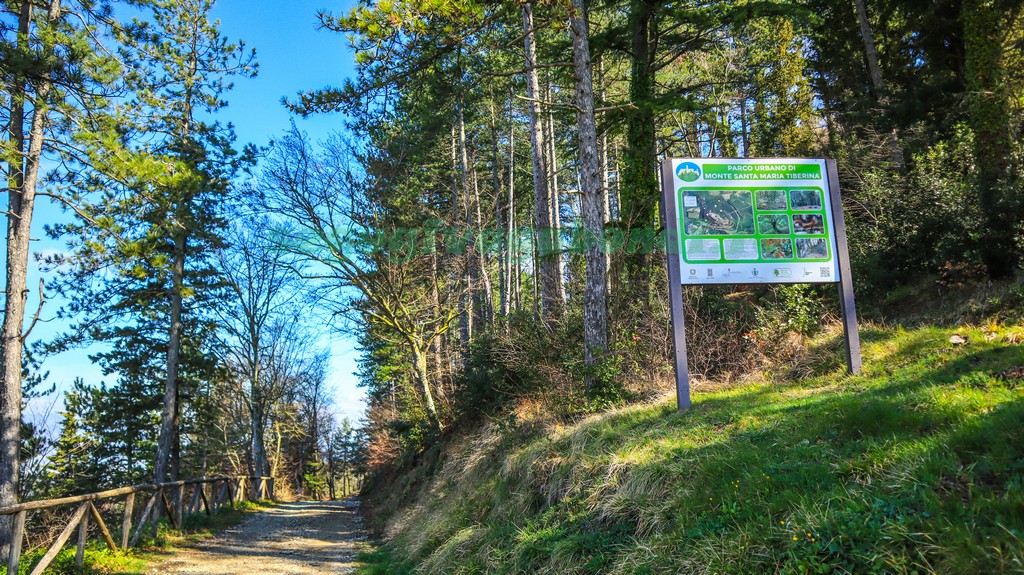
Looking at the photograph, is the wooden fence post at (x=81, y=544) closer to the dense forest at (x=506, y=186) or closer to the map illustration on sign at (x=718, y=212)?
the dense forest at (x=506, y=186)

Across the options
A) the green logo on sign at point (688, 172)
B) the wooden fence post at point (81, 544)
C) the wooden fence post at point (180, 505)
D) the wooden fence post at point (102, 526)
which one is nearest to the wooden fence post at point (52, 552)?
the wooden fence post at point (81, 544)

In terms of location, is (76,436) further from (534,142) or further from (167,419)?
(534,142)

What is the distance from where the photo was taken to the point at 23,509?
6.95 meters

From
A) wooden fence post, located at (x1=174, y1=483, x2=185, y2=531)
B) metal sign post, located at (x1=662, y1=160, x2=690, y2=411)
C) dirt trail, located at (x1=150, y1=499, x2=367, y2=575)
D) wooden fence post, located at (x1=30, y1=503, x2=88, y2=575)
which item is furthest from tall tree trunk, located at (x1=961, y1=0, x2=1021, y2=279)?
wooden fence post, located at (x1=174, y1=483, x2=185, y2=531)

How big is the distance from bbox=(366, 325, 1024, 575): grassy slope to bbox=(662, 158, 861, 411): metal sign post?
100 cm

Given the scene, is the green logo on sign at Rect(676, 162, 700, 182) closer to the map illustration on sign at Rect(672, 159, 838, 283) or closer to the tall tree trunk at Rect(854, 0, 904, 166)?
the map illustration on sign at Rect(672, 159, 838, 283)

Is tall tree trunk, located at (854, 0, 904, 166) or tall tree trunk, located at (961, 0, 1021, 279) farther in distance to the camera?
tall tree trunk, located at (854, 0, 904, 166)

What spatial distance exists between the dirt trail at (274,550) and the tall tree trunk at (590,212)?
4.89m

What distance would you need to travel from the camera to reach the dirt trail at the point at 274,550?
8731 millimetres

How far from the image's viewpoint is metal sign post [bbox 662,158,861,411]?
275 inches

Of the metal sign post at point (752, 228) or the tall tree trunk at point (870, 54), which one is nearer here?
the metal sign post at point (752, 228)

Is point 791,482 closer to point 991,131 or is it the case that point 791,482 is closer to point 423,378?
point 991,131

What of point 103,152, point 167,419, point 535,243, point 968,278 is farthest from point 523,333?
point 167,419

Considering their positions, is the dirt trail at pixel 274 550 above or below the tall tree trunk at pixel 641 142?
below
